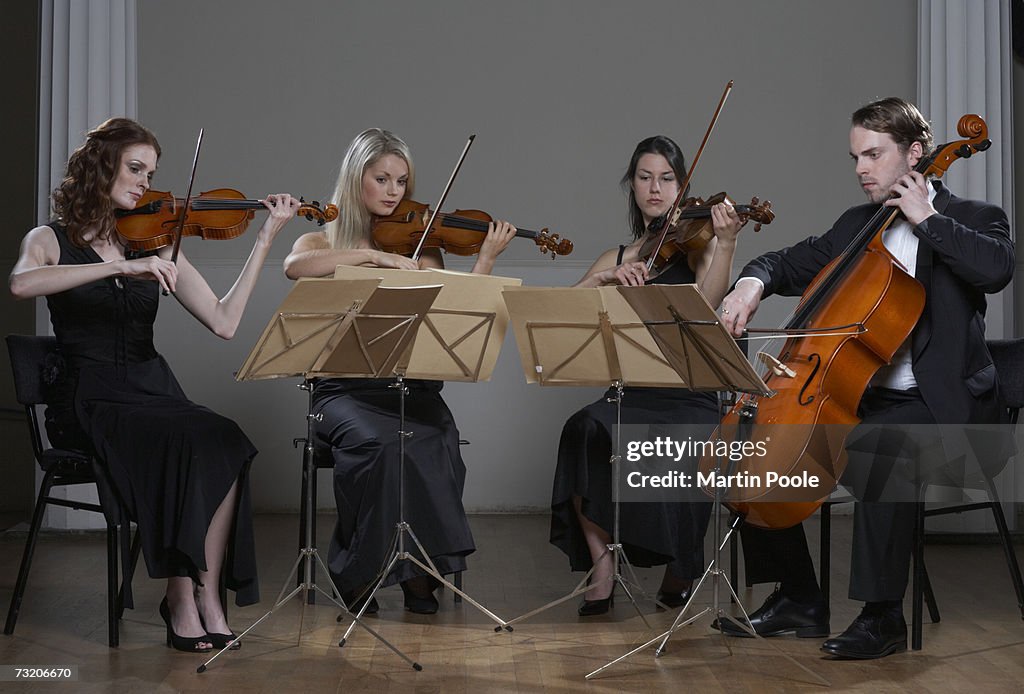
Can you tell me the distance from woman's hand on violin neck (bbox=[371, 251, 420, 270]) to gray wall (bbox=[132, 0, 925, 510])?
1.45 m

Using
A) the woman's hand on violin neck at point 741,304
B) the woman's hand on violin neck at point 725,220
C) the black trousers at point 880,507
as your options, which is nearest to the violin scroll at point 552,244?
the woman's hand on violin neck at point 725,220

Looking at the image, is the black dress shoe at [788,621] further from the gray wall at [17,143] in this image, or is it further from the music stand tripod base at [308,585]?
the gray wall at [17,143]

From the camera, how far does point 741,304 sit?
8.65 ft

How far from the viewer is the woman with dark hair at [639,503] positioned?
2846 millimetres

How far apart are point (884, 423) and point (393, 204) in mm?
1407

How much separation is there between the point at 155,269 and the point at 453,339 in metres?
0.65

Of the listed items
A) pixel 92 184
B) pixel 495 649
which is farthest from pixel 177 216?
pixel 495 649

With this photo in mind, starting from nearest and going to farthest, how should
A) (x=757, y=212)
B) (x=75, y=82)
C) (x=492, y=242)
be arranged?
1. (x=757, y=212)
2. (x=492, y=242)
3. (x=75, y=82)

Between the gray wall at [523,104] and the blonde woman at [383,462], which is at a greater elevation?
the gray wall at [523,104]

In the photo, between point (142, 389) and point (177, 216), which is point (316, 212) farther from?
point (142, 389)

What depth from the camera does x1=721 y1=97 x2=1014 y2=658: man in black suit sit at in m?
2.44

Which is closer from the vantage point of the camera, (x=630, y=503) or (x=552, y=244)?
(x=630, y=503)

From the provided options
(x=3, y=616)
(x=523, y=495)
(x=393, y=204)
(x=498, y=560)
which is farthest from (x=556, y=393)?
(x=3, y=616)

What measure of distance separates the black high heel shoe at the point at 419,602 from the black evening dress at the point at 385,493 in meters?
0.11
